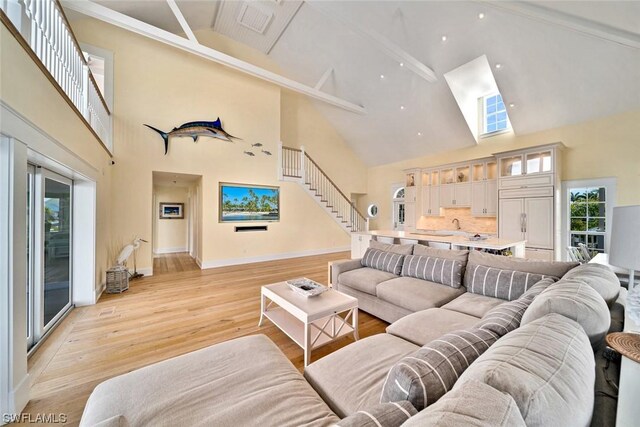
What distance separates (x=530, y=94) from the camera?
4676 millimetres

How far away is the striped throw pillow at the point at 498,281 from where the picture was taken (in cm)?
218

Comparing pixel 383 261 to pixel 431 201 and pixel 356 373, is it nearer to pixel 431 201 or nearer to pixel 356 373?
pixel 356 373

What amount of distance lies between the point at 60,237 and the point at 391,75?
680 centimetres

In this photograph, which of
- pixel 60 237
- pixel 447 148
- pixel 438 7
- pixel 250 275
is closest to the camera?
pixel 60 237

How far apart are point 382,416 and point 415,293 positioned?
1.95 meters

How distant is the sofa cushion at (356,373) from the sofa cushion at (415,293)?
81 cm

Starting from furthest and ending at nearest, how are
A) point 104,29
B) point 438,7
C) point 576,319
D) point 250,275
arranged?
point 250,275
point 104,29
point 438,7
point 576,319

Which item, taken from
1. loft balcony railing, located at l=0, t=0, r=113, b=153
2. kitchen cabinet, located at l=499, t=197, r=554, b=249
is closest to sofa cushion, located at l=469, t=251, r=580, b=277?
kitchen cabinet, located at l=499, t=197, r=554, b=249

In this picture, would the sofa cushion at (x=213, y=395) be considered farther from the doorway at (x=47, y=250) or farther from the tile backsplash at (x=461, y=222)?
the tile backsplash at (x=461, y=222)

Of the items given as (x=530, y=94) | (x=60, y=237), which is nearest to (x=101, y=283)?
(x=60, y=237)

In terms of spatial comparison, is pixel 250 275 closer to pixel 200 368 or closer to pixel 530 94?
pixel 200 368

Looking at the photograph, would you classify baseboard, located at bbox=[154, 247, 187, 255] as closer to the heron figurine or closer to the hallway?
the hallway

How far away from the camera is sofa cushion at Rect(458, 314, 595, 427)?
23.1 inches

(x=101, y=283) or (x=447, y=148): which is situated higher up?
(x=447, y=148)
